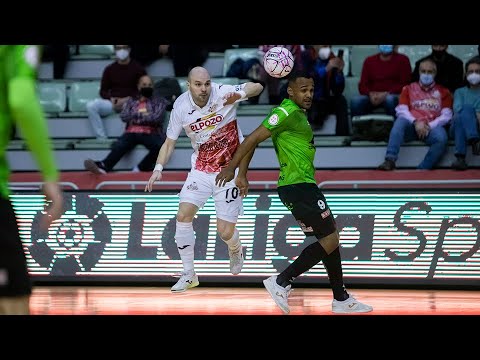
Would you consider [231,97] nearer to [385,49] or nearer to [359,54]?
[385,49]

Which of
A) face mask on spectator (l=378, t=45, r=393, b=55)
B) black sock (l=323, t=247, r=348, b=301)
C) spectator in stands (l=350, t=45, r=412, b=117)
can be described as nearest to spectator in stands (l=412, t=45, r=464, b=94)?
spectator in stands (l=350, t=45, r=412, b=117)

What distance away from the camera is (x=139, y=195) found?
10.6 m

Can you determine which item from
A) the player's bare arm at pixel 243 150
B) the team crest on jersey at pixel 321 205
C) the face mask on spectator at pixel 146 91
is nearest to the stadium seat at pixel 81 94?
the face mask on spectator at pixel 146 91

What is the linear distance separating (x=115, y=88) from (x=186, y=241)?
174 inches

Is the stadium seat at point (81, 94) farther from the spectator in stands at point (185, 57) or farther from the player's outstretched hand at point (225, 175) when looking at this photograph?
the player's outstretched hand at point (225, 175)

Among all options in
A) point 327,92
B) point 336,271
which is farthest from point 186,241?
point 327,92

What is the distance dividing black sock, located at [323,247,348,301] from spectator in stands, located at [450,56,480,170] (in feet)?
11.9

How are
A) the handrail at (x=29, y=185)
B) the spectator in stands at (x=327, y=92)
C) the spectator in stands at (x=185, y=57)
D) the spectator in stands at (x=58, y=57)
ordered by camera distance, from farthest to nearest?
the spectator in stands at (x=58, y=57)
the spectator in stands at (x=185, y=57)
the spectator in stands at (x=327, y=92)
the handrail at (x=29, y=185)

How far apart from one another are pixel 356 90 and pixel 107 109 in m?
3.30

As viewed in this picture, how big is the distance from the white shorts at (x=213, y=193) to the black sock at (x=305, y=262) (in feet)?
3.34

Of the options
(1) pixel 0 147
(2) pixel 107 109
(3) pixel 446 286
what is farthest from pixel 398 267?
(1) pixel 0 147

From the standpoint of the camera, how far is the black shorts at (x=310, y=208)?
26.7ft

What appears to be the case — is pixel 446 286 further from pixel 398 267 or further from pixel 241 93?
pixel 241 93

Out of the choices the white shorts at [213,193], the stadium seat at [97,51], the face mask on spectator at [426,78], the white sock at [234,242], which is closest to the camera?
the white shorts at [213,193]
